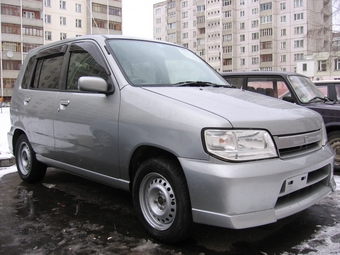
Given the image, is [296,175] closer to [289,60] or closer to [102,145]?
[102,145]

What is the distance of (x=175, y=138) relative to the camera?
2893 millimetres

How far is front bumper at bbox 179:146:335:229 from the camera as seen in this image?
2.61 m

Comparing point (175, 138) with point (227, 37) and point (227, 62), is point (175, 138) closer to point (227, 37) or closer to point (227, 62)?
point (227, 62)

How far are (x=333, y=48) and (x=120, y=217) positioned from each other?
23596 mm

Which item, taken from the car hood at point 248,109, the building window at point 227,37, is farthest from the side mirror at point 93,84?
the building window at point 227,37

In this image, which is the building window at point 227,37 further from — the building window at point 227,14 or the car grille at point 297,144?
the car grille at point 297,144

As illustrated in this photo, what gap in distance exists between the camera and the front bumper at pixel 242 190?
261 centimetres

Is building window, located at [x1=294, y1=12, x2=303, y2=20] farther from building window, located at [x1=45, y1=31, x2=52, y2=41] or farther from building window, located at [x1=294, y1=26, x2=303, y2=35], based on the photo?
building window, located at [x1=45, y1=31, x2=52, y2=41]

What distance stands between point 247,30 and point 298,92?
232 feet

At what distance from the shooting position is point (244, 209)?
2635mm

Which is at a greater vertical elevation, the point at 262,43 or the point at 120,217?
the point at 262,43

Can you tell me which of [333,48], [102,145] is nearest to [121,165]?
[102,145]

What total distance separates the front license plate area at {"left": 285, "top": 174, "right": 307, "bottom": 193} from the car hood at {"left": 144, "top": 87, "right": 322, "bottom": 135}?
0.38m

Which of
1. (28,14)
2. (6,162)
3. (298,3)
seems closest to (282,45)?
(298,3)
